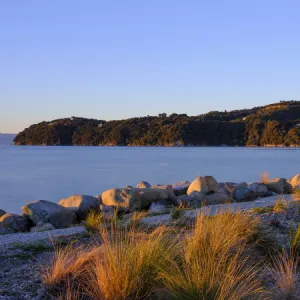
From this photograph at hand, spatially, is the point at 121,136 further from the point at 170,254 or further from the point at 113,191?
the point at 170,254

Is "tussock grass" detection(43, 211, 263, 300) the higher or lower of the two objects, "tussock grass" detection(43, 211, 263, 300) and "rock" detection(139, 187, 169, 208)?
the higher

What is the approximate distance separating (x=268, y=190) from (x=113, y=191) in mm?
6248

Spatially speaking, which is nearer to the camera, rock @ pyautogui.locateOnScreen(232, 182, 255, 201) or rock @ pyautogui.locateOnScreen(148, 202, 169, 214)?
rock @ pyautogui.locateOnScreen(148, 202, 169, 214)

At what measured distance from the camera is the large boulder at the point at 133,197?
13797 millimetres

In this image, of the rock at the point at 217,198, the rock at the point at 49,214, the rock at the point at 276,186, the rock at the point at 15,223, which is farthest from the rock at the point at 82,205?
the rock at the point at 276,186

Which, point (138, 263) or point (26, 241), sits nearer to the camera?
point (138, 263)

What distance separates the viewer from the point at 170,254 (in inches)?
191

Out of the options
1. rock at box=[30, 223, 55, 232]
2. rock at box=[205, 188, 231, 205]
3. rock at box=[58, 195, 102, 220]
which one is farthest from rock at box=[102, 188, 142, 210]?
rock at box=[30, 223, 55, 232]

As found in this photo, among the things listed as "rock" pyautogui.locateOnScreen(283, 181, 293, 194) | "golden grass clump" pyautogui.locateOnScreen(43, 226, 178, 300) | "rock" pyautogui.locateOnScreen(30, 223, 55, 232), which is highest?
"golden grass clump" pyautogui.locateOnScreen(43, 226, 178, 300)

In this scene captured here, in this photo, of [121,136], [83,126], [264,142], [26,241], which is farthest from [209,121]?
[26,241]

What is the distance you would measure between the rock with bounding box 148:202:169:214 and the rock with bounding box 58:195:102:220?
158cm

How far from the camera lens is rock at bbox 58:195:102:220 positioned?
1330 cm

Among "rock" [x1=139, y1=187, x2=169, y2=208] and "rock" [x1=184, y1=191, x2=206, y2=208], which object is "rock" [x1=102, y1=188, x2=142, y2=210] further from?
"rock" [x1=184, y1=191, x2=206, y2=208]

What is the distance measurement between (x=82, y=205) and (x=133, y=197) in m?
1.48
